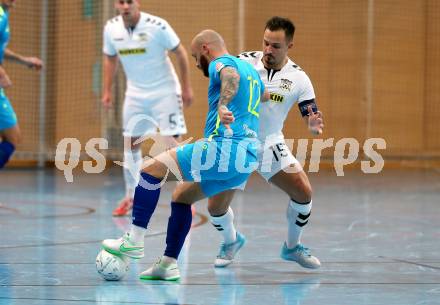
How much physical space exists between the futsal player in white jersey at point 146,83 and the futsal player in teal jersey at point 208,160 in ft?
11.8

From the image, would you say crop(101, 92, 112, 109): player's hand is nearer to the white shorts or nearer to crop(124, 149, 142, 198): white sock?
the white shorts

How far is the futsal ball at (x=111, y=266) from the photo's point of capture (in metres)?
5.30

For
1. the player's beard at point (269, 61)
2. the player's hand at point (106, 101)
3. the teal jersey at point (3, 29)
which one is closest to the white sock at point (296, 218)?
the player's beard at point (269, 61)

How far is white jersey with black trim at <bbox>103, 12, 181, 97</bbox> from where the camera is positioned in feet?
30.0

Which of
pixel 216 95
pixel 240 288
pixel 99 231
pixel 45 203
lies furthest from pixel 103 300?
pixel 45 203

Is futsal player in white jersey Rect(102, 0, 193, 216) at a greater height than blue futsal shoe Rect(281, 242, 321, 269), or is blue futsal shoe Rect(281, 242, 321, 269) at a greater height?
futsal player in white jersey Rect(102, 0, 193, 216)

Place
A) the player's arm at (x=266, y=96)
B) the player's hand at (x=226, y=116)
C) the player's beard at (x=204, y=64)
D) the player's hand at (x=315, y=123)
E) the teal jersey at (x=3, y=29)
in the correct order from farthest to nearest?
the teal jersey at (x=3, y=29), the player's hand at (x=315, y=123), the player's arm at (x=266, y=96), the player's beard at (x=204, y=64), the player's hand at (x=226, y=116)

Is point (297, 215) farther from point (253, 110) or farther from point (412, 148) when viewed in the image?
point (412, 148)

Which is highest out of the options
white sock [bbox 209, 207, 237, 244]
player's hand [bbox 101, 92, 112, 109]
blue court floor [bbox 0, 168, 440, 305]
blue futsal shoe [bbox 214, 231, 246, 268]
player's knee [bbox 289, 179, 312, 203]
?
player's hand [bbox 101, 92, 112, 109]

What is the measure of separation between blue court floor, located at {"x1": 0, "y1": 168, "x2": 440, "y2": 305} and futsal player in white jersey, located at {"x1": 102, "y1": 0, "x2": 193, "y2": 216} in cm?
80

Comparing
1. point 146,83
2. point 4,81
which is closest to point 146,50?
point 146,83

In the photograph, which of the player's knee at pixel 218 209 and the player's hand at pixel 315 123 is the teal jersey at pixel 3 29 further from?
the player's hand at pixel 315 123

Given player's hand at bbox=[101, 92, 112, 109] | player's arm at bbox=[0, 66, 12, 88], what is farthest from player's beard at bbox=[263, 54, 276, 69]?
player's arm at bbox=[0, 66, 12, 88]

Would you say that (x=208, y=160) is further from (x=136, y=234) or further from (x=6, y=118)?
(x=6, y=118)
